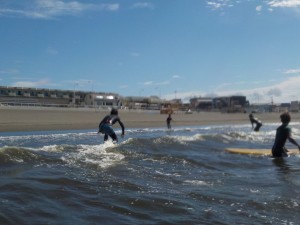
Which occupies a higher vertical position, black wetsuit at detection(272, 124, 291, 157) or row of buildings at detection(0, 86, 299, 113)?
row of buildings at detection(0, 86, 299, 113)

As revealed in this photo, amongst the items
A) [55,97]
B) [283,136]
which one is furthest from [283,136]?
[55,97]

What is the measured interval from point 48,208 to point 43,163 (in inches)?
150

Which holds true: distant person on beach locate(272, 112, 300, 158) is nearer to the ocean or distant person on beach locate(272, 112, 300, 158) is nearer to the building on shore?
the ocean

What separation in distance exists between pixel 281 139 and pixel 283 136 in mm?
162

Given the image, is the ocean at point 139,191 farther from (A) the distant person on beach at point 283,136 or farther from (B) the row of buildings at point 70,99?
(B) the row of buildings at point 70,99

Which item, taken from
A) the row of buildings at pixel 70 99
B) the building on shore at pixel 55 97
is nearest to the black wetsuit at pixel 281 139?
the row of buildings at pixel 70 99

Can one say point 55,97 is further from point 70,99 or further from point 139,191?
point 139,191

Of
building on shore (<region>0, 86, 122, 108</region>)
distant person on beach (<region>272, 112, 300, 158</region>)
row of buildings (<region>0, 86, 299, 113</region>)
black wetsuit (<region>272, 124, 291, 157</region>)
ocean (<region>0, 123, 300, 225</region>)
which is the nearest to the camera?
ocean (<region>0, 123, 300, 225</region>)

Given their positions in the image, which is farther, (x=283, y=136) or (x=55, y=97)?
(x=55, y=97)

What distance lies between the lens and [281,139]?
11.1 m

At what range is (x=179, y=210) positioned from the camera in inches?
205

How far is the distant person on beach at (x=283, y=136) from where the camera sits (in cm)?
1068

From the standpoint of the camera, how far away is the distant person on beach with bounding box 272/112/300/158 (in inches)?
420

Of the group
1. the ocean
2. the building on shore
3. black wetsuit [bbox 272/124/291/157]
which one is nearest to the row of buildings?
the building on shore
